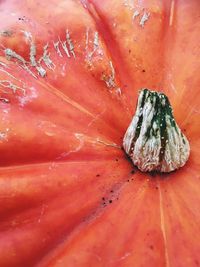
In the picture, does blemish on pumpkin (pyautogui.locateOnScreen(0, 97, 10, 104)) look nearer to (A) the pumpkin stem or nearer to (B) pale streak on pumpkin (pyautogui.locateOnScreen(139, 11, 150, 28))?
A: (A) the pumpkin stem

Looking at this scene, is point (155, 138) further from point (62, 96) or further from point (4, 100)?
point (4, 100)

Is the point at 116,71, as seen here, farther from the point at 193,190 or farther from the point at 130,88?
the point at 193,190

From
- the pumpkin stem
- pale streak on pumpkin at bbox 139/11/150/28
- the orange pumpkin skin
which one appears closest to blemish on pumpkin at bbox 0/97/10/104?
the orange pumpkin skin

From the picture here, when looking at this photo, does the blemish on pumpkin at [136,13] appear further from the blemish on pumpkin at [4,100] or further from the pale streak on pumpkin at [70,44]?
the blemish on pumpkin at [4,100]

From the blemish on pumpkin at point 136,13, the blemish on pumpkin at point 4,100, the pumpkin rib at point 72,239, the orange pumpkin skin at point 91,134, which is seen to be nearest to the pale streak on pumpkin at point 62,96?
the orange pumpkin skin at point 91,134

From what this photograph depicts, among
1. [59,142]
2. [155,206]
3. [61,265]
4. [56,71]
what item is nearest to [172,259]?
[155,206]
